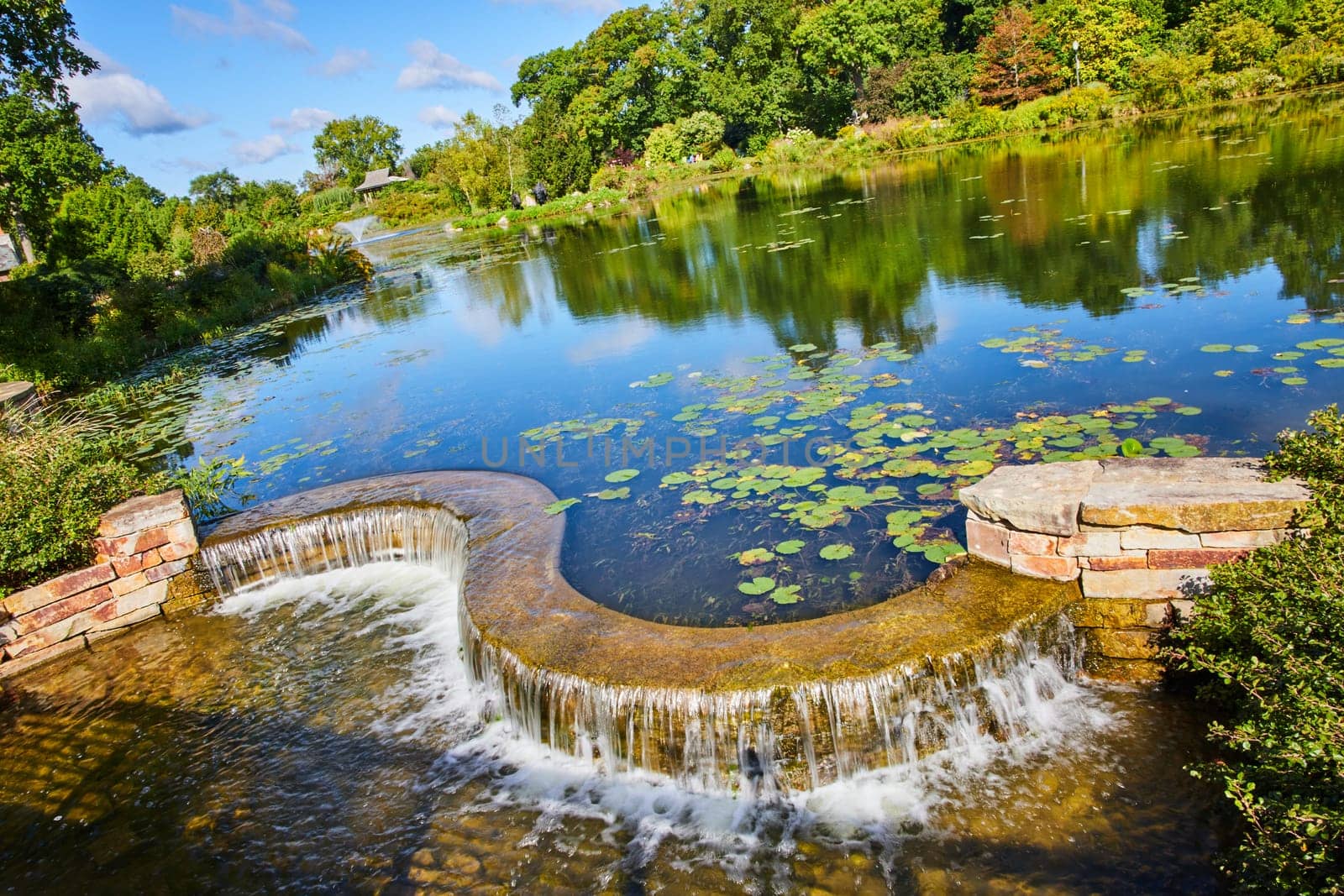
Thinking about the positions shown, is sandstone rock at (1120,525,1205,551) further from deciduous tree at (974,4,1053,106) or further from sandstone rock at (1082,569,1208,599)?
deciduous tree at (974,4,1053,106)

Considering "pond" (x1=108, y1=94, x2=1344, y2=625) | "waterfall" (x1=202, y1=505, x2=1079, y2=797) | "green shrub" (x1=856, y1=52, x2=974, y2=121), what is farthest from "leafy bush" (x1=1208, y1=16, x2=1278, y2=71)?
"waterfall" (x1=202, y1=505, x2=1079, y2=797)

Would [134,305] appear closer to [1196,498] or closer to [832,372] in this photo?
[832,372]

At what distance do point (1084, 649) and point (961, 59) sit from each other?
36.7 meters

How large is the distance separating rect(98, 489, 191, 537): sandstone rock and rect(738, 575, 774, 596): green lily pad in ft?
13.4

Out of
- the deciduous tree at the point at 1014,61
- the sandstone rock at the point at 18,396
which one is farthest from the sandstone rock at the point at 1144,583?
the deciduous tree at the point at 1014,61

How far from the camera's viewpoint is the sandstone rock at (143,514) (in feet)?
16.6

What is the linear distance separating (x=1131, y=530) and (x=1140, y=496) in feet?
0.47

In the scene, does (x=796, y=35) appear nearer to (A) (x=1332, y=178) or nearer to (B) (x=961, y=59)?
(B) (x=961, y=59)

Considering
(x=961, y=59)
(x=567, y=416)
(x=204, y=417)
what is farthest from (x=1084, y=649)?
(x=961, y=59)

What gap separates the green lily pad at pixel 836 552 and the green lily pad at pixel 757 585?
1.11 ft

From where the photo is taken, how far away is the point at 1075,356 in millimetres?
5996

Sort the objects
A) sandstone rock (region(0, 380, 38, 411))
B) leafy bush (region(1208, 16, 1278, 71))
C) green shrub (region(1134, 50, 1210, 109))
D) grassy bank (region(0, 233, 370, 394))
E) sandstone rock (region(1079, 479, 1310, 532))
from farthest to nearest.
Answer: green shrub (region(1134, 50, 1210, 109)) < leafy bush (region(1208, 16, 1278, 71)) < grassy bank (region(0, 233, 370, 394)) < sandstone rock (region(0, 380, 38, 411)) < sandstone rock (region(1079, 479, 1310, 532))

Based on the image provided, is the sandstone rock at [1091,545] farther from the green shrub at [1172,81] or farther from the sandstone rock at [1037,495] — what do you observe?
the green shrub at [1172,81]

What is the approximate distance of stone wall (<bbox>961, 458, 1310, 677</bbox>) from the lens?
2867 millimetres
